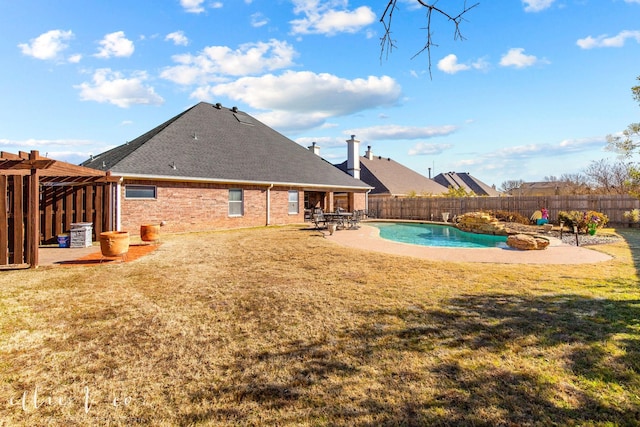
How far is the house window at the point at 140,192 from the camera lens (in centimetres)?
1483

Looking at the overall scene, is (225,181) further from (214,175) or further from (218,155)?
(218,155)

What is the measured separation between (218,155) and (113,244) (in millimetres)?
10789

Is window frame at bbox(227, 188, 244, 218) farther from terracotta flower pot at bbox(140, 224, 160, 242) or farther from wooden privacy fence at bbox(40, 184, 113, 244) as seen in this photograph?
wooden privacy fence at bbox(40, 184, 113, 244)

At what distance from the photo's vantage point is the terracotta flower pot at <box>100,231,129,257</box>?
914cm

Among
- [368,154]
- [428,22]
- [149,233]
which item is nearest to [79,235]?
[149,233]

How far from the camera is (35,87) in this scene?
1327 centimetres

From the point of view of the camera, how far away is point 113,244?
30.3ft

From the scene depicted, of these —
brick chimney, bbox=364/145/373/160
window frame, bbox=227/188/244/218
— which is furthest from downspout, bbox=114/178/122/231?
brick chimney, bbox=364/145/373/160

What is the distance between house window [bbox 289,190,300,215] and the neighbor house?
33.6ft

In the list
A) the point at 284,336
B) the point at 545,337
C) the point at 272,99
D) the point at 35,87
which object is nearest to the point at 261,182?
the point at 272,99

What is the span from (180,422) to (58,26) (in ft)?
44.1

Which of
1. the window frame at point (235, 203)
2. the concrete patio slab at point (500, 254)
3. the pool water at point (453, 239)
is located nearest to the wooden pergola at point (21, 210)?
the concrete patio slab at point (500, 254)

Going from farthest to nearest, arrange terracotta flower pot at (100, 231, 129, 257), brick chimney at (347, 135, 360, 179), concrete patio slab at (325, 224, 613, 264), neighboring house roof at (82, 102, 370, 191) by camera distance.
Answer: brick chimney at (347, 135, 360, 179) < neighboring house roof at (82, 102, 370, 191) < concrete patio slab at (325, 224, 613, 264) < terracotta flower pot at (100, 231, 129, 257)

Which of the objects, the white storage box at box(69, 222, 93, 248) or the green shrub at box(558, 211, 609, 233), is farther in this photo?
the green shrub at box(558, 211, 609, 233)
